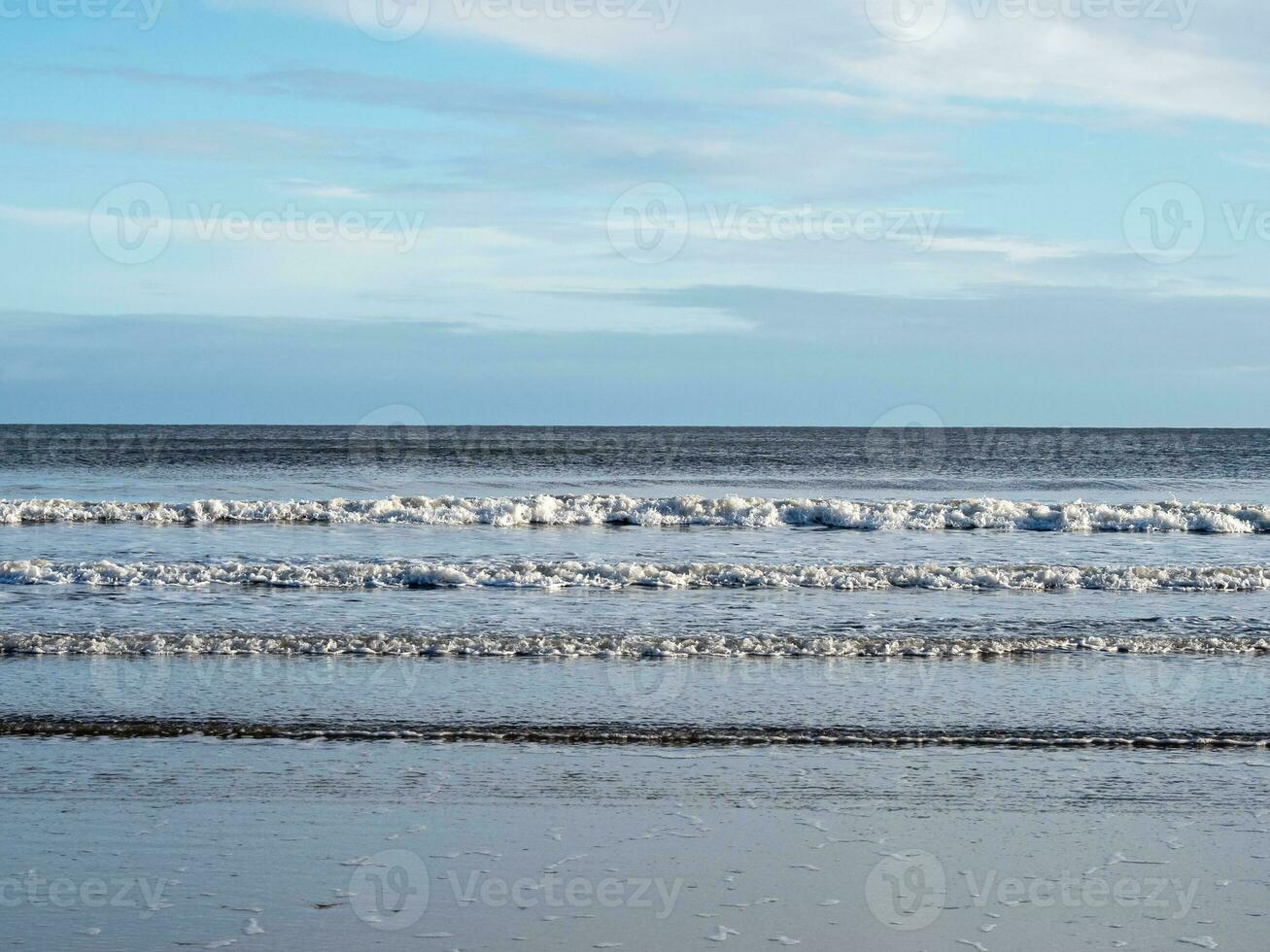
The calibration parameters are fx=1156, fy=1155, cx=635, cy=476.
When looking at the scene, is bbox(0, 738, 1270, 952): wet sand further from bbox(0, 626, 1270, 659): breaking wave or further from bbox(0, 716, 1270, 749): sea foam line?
bbox(0, 626, 1270, 659): breaking wave

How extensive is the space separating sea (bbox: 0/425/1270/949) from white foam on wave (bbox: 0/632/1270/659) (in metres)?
0.06

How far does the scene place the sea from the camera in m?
6.37

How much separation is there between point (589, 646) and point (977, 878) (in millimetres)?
6851

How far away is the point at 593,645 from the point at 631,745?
381 cm

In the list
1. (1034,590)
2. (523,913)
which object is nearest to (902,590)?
(1034,590)

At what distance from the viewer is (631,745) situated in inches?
371

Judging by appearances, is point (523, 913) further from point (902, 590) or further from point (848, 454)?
point (848, 454)

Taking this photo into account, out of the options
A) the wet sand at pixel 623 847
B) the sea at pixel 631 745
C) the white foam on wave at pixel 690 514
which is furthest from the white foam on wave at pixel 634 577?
the white foam on wave at pixel 690 514

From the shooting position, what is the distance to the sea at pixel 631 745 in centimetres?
637

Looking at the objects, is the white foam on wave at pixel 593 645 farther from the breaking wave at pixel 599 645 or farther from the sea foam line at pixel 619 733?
the sea foam line at pixel 619 733

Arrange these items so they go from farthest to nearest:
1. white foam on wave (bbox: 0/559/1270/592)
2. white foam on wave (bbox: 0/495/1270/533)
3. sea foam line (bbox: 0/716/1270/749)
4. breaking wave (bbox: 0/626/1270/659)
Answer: white foam on wave (bbox: 0/495/1270/533)
white foam on wave (bbox: 0/559/1270/592)
breaking wave (bbox: 0/626/1270/659)
sea foam line (bbox: 0/716/1270/749)

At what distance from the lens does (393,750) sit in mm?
9234

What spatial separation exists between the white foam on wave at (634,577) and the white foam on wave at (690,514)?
1063 cm

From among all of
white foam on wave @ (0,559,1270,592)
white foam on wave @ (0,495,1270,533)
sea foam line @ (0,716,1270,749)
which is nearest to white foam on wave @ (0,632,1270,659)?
sea foam line @ (0,716,1270,749)
